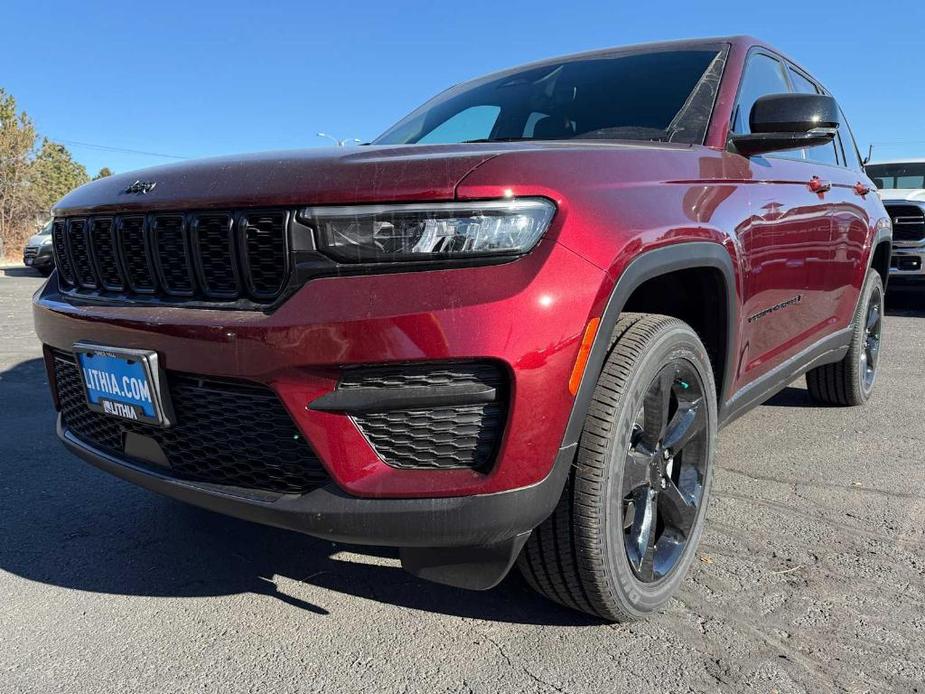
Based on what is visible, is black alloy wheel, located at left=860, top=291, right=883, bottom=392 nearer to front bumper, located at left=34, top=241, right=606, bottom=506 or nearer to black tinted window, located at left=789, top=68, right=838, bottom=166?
black tinted window, located at left=789, top=68, right=838, bottom=166

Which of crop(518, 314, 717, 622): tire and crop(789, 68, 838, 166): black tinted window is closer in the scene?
crop(518, 314, 717, 622): tire

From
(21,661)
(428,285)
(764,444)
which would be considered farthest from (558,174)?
(764,444)

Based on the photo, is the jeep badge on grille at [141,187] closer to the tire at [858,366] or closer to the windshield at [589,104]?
the windshield at [589,104]

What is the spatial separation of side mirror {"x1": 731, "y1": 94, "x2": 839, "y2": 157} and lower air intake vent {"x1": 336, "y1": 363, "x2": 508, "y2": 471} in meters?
1.54

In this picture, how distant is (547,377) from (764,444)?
8.28ft

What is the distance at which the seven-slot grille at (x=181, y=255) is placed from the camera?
166 cm

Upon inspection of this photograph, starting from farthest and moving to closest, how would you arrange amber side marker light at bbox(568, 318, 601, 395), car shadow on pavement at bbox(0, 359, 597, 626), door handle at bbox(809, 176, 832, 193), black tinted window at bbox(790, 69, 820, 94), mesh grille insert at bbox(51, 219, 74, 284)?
black tinted window at bbox(790, 69, 820, 94), door handle at bbox(809, 176, 832, 193), mesh grille insert at bbox(51, 219, 74, 284), car shadow on pavement at bbox(0, 359, 597, 626), amber side marker light at bbox(568, 318, 601, 395)

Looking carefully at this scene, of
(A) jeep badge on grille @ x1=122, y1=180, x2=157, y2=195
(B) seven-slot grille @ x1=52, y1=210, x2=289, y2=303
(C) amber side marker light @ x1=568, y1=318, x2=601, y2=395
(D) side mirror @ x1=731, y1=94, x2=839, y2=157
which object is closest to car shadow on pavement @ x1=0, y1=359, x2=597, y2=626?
(C) amber side marker light @ x1=568, y1=318, x2=601, y2=395

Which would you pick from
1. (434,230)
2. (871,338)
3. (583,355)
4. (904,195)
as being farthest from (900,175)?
(434,230)

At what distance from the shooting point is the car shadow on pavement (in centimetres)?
215

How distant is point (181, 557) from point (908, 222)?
9.05 metres

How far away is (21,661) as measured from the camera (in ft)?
6.08

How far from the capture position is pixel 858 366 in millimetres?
4121

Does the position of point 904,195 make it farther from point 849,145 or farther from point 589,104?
point 589,104
